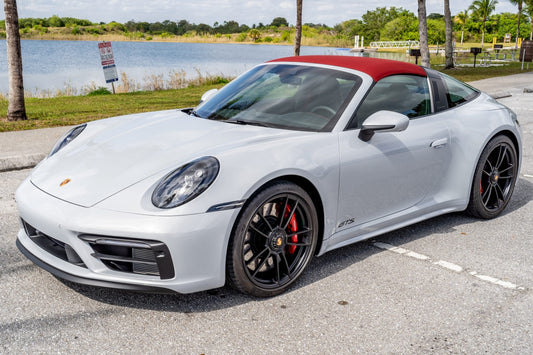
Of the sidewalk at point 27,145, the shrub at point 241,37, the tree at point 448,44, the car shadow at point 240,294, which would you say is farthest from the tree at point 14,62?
the shrub at point 241,37

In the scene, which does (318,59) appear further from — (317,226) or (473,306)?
(473,306)

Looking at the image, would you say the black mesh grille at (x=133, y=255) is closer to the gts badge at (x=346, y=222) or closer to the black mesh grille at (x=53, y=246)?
the black mesh grille at (x=53, y=246)

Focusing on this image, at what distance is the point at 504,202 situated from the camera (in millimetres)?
5371

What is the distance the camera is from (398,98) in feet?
14.6

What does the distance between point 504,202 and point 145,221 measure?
12.3 feet

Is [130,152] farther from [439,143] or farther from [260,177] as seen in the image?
[439,143]

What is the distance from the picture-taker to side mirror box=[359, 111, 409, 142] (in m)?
3.84

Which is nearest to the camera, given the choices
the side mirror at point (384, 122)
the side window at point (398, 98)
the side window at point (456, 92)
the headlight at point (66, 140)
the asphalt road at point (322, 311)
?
the asphalt road at point (322, 311)

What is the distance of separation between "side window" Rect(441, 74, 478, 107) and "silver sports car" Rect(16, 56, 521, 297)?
17 millimetres

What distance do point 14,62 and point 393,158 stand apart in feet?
29.0

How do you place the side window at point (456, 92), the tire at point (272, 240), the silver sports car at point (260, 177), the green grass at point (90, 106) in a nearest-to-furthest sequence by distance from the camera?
the silver sports car at point (260, 177), the tire at point (272, 240), the side window at point (456, 92), the green grass at point (90, 106)

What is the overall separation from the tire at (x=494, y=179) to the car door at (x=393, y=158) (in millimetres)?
606

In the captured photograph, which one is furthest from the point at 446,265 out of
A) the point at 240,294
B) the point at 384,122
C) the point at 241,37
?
the point at 241,37

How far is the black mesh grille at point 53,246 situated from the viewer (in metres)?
3.20
